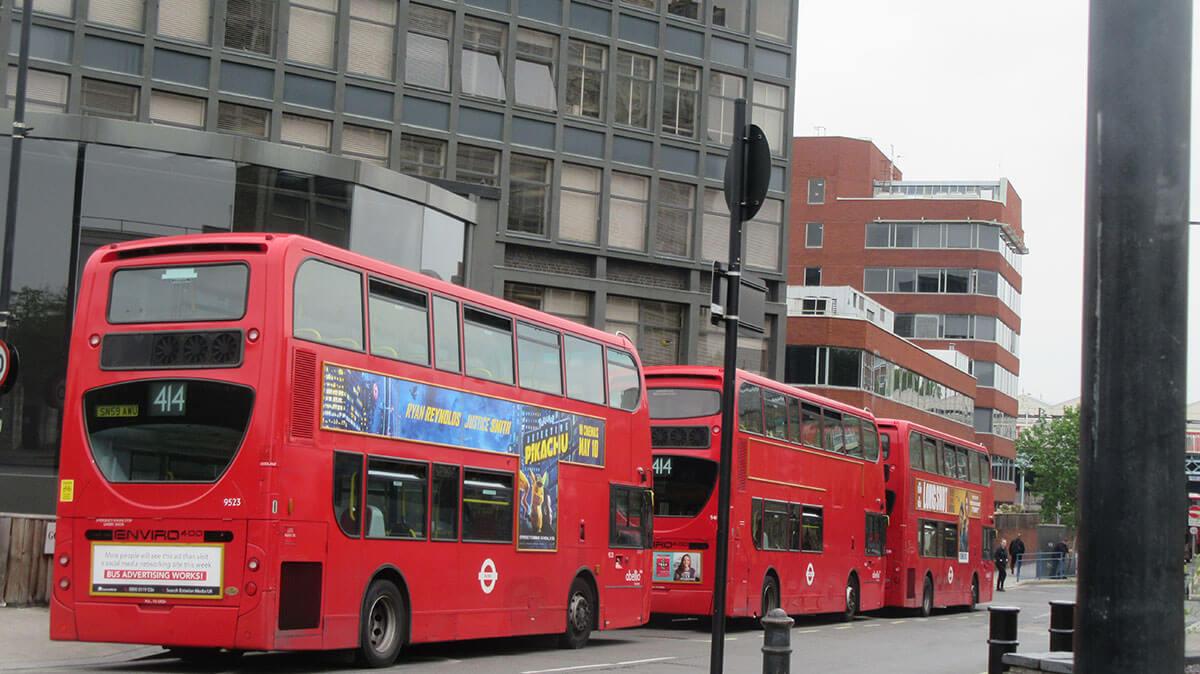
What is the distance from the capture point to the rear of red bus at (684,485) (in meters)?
23.7

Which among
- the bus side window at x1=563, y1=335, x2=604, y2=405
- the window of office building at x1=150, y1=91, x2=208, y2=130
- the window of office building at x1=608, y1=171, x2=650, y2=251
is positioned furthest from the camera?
the window of office building at x1=608, y1=171, x2=650, y2=251

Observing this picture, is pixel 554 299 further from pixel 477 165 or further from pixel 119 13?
pixel 119 13

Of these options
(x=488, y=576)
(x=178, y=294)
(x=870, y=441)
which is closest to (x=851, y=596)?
(x=870, y=441)

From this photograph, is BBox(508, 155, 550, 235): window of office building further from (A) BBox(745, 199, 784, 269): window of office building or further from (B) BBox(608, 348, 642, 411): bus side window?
(B) BBox(608, 348, 642, 411): bus side window

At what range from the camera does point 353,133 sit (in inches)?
1512

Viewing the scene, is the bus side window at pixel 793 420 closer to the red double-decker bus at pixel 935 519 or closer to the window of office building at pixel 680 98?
the red double-decker bus at pixel 935 519

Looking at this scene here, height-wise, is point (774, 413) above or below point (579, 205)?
below

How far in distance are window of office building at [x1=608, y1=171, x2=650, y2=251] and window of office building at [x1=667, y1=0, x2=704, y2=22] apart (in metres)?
5.15

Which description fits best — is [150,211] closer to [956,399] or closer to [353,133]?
[353,133]

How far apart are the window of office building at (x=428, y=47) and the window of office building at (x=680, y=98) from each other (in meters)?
6.98

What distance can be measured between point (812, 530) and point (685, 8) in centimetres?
2161

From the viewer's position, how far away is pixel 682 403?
78.7ft

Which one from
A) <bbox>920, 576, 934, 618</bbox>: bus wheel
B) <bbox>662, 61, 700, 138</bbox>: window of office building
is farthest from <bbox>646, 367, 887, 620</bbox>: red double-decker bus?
<bbox>662, 61, 700, 138</bbox>: window of office building

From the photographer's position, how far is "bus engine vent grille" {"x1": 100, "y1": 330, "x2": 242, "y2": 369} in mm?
13805
